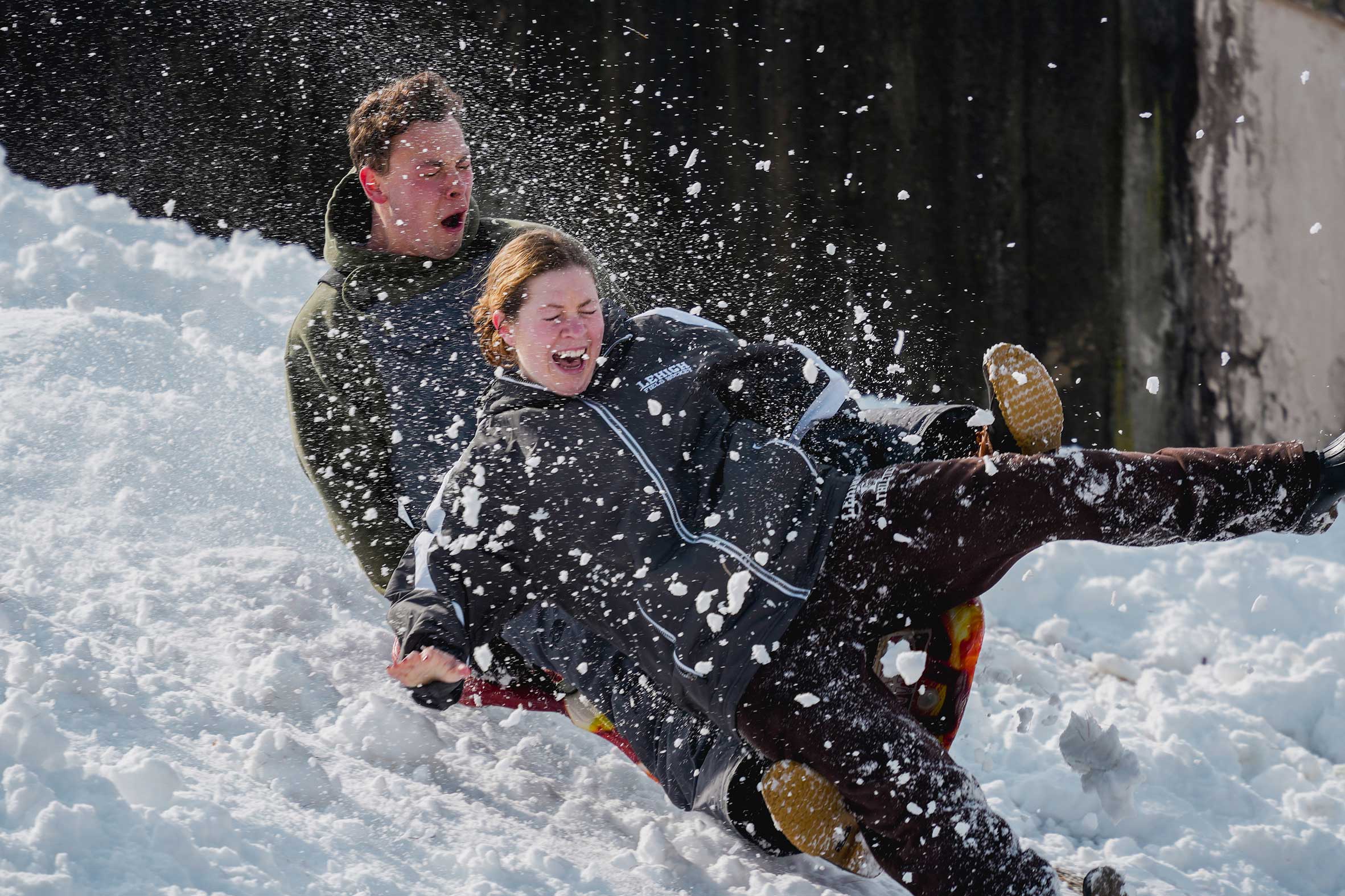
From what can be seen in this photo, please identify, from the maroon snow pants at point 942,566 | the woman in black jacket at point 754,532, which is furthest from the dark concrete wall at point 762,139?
the maroon snow pants at point 942,566

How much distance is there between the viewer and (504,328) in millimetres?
2408

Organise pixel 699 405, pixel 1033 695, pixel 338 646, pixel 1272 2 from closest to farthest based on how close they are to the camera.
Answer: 1. pixel 699 405
2. pixel 338 646
3. pixel 1033 695
4. pixel 1272 2

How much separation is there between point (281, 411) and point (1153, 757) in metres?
2.83

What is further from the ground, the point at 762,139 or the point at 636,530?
the point at 762,139

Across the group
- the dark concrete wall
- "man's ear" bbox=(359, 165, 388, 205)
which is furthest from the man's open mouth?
the dark concrete wall

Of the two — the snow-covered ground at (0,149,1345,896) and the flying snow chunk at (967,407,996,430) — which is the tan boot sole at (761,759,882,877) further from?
the flying snow chunk at (967,407,996,430)

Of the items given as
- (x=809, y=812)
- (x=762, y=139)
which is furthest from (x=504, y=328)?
(x=762, y=139)

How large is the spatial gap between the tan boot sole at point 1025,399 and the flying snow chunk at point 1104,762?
0.74 m

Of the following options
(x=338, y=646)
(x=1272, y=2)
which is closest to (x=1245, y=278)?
(x=1272, y=2)

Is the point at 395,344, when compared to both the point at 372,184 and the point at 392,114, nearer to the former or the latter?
the point at 372,184

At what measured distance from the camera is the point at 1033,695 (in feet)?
10.8

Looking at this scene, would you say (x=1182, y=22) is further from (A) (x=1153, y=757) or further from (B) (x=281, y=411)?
(B) (x=281, y=411)

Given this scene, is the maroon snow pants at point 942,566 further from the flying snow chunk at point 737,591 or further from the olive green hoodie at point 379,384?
the olive green hoodie at point 379,384

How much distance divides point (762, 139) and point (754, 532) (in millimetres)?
3205
